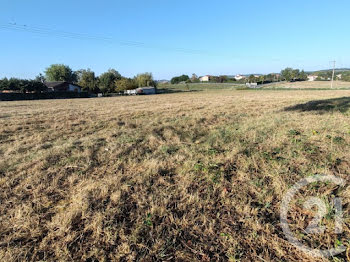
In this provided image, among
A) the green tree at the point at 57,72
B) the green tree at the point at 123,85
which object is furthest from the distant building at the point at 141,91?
the green tree at the point at 57,72

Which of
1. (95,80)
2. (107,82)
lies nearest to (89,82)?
(95,80)

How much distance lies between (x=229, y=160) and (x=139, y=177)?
1792 mm

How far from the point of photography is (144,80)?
7006cm

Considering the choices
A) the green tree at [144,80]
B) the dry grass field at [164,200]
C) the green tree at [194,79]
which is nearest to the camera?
the dry grass field at [164,200]

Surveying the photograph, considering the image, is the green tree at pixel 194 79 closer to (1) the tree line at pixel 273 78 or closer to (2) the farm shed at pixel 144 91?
(1) the tree line at pixel 273 78

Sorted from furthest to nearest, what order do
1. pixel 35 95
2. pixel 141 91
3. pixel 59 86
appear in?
1. pixel 141 91
2. pixel 59 86
3. pixel 35 95

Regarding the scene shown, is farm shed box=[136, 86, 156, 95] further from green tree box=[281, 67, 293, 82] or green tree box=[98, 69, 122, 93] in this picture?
green tree box=[281, 67, 293, 82]

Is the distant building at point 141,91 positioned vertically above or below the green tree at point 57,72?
below

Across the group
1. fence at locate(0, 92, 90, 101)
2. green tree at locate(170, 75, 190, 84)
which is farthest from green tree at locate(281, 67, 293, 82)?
fence at locate(0, 92, 90, 101)

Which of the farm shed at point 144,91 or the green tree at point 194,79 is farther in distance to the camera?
the green tree at point 194,79

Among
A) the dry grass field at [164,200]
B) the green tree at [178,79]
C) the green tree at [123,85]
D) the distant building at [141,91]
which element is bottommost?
the dry grass field at [164,200]

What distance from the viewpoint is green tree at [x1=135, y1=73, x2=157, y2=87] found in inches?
2758

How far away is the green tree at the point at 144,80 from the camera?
70062 millimetres

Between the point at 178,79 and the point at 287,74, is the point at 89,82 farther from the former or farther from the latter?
the point at 287,74
